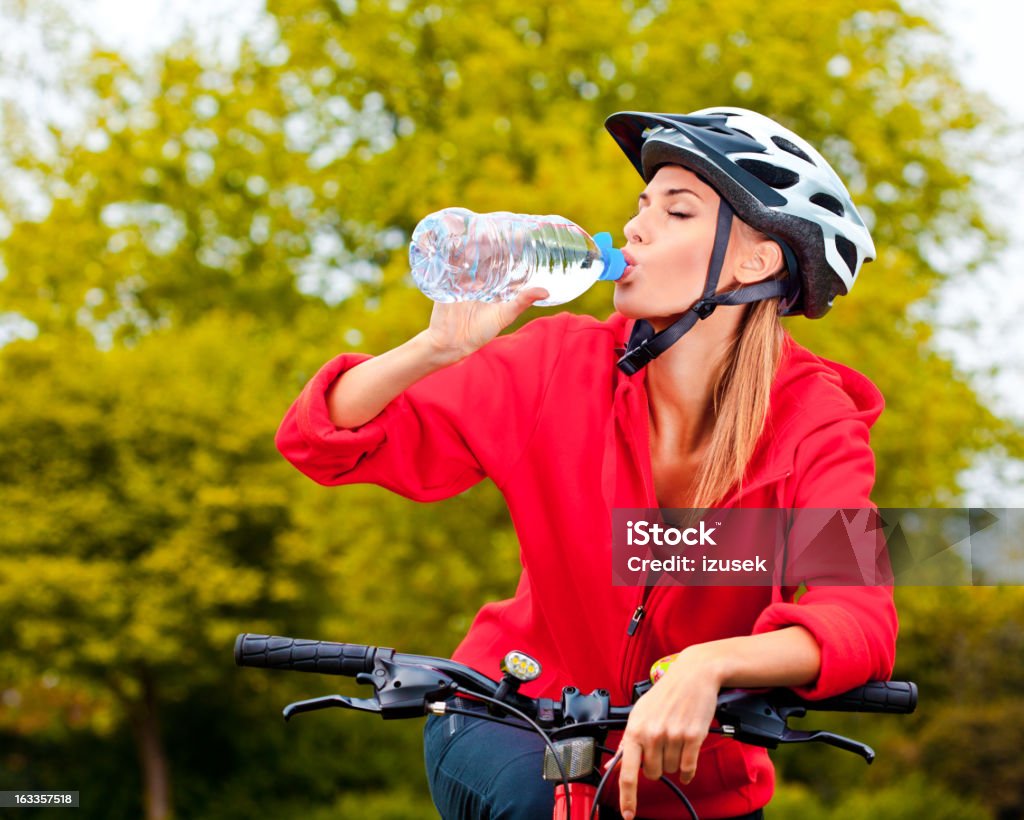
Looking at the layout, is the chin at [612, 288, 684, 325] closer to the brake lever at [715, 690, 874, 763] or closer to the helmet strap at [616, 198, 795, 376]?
the helmet strap at [616, 198, 795, 376]

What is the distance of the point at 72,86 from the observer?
22891 mm

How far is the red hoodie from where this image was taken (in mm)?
2918

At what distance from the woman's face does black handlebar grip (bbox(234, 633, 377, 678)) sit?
1.06 m

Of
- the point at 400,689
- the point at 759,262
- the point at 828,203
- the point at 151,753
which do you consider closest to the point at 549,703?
the point at 400,689

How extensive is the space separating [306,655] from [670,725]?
69 centimetres

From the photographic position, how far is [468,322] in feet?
9.39

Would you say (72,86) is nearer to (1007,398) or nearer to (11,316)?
(11,316)

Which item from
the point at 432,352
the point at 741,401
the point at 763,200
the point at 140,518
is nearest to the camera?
the point at 432,352

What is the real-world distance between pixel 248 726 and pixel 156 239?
26.2 feet

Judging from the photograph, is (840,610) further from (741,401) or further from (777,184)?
(777,184)

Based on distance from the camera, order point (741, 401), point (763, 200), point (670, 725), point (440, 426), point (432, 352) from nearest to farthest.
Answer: point (670, 725) < point (432, 352) < point (440, 426) < point (741, 401) < point (763, 200)

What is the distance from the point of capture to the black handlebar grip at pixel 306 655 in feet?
8.43

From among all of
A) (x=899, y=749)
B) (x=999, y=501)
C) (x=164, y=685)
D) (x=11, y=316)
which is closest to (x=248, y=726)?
(x=164, y=685)

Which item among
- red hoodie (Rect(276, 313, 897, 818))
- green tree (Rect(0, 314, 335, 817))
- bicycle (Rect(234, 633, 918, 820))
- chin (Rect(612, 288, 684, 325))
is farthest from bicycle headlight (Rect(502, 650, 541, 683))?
green tree (Rect(0, 314, 335, 817))
